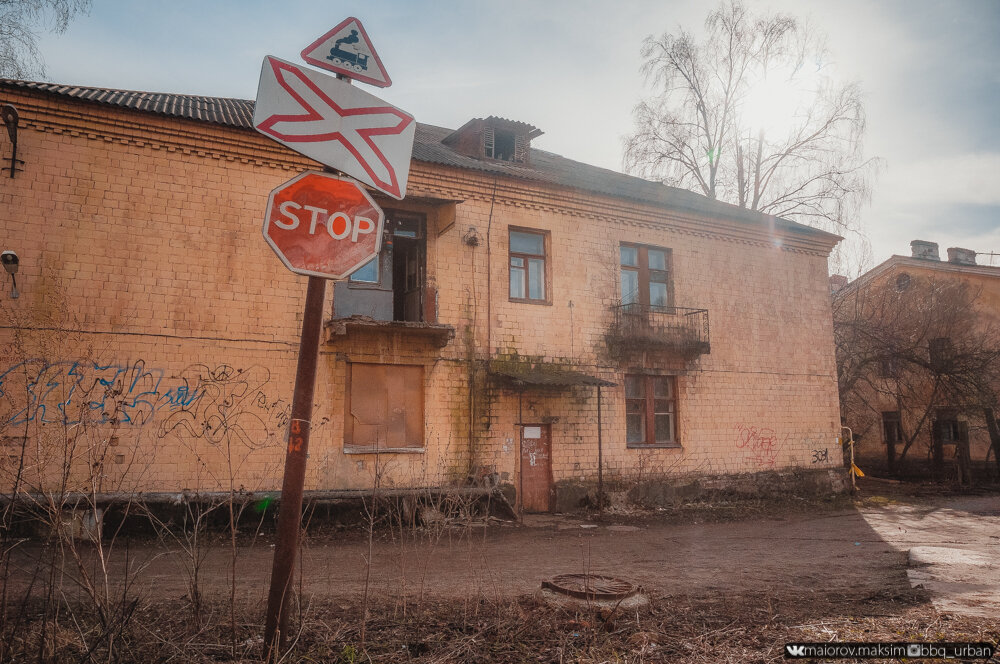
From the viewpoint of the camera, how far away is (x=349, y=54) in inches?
132

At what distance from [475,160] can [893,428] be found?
18.7 m

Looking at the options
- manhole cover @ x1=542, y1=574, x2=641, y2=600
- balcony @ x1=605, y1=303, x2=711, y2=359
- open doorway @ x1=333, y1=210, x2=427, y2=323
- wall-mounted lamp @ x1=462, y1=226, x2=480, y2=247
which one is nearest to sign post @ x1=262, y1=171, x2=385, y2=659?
manhole cover @ x1=542, y1=574, x2=641, y2=600

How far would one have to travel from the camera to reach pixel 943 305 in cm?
2192

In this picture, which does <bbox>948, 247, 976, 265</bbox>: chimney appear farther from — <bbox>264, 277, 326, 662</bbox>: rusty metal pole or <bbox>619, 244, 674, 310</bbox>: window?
<bbox>264, 277, 326, 662</bbox>: rusty metal pole

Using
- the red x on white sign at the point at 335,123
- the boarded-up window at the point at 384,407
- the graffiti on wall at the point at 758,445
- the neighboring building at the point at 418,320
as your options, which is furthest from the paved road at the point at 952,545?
the boarded-up window at the point at 384,407

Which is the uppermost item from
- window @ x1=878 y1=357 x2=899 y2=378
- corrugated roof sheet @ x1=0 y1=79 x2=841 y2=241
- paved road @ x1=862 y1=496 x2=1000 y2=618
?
corrugated roof sheet @ x1=0 y1=79 x2=841 y2=241

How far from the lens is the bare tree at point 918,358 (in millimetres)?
20188

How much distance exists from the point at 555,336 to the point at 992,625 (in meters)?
9.25

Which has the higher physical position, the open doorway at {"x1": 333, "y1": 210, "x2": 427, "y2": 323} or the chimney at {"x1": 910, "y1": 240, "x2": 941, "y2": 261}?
the chimney at {"x1": 910, "y1": 240, "x2": 941, "y2": 261}

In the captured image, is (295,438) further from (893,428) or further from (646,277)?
(893,428)

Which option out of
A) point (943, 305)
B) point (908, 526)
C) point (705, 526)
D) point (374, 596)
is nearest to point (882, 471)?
point (943, 305)

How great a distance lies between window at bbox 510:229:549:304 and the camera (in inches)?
534

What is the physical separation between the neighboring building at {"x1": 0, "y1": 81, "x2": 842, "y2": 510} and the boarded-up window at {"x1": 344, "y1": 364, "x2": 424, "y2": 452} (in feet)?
0.13

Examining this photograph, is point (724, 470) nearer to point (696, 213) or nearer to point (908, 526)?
point (908, 526)
